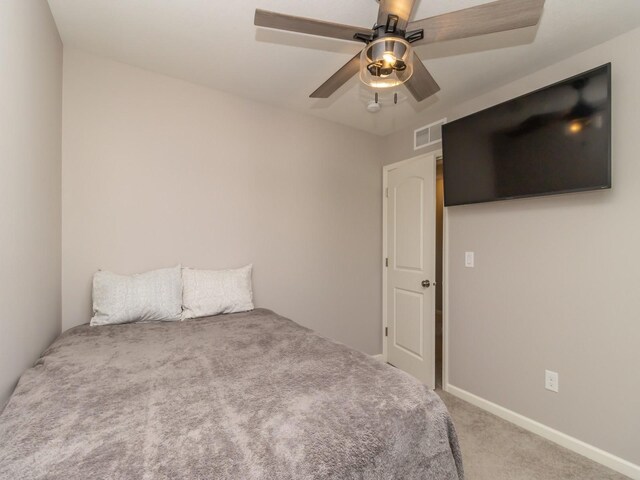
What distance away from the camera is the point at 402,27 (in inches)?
51.5

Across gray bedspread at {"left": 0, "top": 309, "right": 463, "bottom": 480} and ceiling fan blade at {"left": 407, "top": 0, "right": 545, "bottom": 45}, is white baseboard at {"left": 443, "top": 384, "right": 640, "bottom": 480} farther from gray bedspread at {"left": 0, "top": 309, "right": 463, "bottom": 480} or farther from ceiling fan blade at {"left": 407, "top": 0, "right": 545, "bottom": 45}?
ceiling fan blade at {"left": 407, "top": 0, "right": 545, "bottom": 45}

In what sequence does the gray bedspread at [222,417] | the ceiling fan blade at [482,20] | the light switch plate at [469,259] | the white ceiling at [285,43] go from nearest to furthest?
the gray bedspread at [222,417], the ceiling fan blade at [482,20], the white ceiling at [285,43], the light switch plate at [469,259]

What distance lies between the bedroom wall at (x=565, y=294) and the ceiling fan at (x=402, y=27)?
1189 mm

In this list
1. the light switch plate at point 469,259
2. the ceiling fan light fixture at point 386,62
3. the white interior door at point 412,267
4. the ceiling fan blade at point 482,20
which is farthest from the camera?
the white interior door at point 412,267

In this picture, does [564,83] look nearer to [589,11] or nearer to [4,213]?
[589,11]

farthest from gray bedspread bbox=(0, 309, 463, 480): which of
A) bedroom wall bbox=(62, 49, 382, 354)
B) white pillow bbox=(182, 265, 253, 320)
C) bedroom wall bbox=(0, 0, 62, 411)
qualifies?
bedroom wall bbox=(62, 49, 382, 354)

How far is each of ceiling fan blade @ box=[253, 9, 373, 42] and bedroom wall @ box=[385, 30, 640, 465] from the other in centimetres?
166

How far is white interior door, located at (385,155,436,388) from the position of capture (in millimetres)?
2936

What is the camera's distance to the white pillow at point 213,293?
2.18 meters

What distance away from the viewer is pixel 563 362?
2.06m

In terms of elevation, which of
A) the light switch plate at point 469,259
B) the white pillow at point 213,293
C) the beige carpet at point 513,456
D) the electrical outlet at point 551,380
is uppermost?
the light switch plate at point 469,259

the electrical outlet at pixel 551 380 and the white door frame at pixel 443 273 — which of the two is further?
the white door frame at pixel 443 273

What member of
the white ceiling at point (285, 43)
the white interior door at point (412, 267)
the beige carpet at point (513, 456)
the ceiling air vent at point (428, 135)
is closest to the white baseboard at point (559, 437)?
the beige carpet at point (513, 456)

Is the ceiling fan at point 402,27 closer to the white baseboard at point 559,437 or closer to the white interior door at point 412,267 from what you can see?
the white interior door at point 412,267
